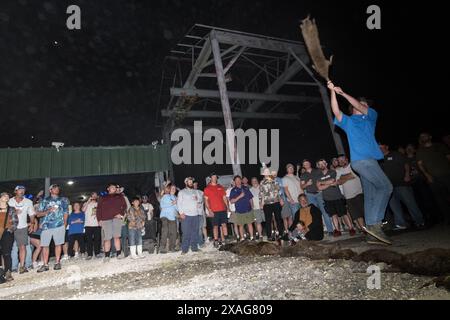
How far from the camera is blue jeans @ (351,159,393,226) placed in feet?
10.6

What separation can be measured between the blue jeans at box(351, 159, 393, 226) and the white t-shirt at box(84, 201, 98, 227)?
720cm

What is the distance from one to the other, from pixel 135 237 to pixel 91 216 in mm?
1655

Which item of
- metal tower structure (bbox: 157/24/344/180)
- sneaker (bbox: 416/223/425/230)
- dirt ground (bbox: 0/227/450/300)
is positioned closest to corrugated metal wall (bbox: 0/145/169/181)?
metal tower structure (bbox: 157/24/344/180)

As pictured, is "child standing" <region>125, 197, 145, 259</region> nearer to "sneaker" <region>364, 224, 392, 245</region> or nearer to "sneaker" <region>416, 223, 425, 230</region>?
"sneaker" <region>364, 224, 392, 245</region>

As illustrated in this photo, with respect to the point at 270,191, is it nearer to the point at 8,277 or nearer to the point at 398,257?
the point at 398,257

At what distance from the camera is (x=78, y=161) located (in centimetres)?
1306

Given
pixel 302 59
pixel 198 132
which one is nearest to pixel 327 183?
pixel 302 59

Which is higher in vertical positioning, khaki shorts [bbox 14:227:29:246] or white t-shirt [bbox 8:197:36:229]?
white t-shirt [bbox 8:197:36:229]

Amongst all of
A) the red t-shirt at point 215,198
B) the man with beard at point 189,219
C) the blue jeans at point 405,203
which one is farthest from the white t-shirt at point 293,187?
the man with beard at point 189,219

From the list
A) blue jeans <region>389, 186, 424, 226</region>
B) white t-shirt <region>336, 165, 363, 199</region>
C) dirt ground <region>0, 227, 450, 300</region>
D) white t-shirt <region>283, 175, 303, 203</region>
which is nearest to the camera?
dirt ground <region>0, 227, 450, 300</region>

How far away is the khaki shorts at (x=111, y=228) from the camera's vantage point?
7047mm

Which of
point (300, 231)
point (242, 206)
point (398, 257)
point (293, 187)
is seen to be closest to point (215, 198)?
point (242, 206)

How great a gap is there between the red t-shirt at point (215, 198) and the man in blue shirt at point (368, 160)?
4.35 m

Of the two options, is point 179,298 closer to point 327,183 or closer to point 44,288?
point 44,288
